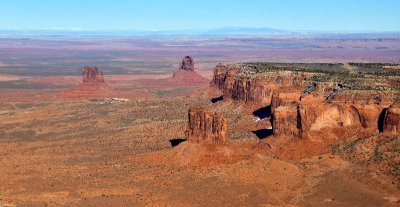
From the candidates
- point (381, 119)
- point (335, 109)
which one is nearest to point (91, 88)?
point (335, 109)

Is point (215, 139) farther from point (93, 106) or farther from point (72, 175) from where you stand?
point (93, 106)

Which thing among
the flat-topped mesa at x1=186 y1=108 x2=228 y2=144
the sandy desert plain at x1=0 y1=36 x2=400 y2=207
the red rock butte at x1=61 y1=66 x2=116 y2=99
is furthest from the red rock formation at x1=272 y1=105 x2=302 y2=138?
the red rock butte at x1=61 y1=66 x2=116 y2=99

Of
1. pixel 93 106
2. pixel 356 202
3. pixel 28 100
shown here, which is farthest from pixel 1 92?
pixel 356 202

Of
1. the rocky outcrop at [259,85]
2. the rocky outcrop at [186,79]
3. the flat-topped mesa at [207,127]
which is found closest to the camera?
the flat-topped mesa at [207,127]

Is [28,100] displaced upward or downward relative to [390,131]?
downward

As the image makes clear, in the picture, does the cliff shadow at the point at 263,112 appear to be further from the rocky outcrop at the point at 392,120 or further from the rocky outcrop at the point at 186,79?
the rocky outcrop at the point at 186,79

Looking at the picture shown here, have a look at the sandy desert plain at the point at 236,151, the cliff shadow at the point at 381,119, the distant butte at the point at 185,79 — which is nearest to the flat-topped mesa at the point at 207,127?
the sandy desert plain at the point at 236,151

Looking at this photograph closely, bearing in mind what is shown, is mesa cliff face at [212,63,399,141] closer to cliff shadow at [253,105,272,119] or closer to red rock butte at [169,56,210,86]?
cliff shadow at [253,105,272,119]
